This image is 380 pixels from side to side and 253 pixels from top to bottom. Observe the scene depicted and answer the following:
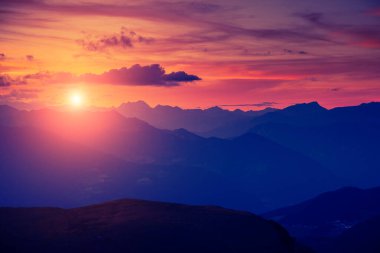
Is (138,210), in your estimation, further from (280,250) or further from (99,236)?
(280,250)

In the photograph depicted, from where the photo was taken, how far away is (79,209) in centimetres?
14462

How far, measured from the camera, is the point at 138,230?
401 ft

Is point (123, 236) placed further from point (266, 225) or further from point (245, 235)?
point (266, 225)

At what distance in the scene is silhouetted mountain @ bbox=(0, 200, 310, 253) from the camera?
114125 mm

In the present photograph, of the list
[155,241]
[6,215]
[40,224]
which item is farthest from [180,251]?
[6,215]

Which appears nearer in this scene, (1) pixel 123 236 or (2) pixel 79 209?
(1) pixel 123 236

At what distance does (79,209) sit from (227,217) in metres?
43.3

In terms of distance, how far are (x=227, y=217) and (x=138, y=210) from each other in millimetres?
25212

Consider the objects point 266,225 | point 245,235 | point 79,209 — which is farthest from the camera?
point 79,209

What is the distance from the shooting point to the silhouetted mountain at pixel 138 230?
114125 mm

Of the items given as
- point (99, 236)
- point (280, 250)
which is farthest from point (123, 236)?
point (280, 250)

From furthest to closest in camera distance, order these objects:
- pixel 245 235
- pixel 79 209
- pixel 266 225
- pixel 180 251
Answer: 1. pixel 79 209
2. pixel 266 225
3. pixel 245 235
4. pixel 180 251

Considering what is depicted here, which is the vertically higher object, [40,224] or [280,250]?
[40,224]

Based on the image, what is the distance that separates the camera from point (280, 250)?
117 m
